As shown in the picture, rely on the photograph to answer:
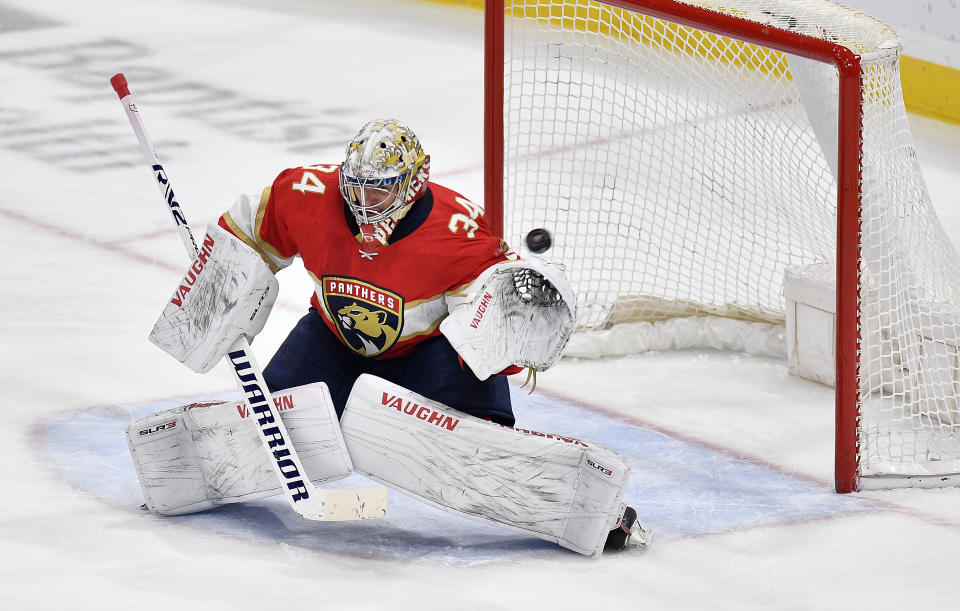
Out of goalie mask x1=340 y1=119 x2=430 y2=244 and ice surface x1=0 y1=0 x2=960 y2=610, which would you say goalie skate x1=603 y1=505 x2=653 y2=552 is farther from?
goalie mask x1=340 y1=119 x2=430 y2=244

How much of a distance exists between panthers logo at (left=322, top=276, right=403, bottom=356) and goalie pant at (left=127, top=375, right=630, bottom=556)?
0.12m

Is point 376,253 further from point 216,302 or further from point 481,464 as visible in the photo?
point 481,464

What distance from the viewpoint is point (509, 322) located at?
348 cm

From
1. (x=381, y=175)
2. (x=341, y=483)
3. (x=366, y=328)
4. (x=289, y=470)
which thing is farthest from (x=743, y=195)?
(x=289, y=470)

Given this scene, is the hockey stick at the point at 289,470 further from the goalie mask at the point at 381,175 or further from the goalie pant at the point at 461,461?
the goalie mask at the point at 381,175

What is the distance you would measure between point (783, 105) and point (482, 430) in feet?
5.72

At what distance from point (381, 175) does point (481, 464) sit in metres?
0.62

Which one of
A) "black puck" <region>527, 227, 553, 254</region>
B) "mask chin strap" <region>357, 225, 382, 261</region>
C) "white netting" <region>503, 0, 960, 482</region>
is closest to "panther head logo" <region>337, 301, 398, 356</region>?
"mask chin strap" <region>357, 225, 382, 261</region>

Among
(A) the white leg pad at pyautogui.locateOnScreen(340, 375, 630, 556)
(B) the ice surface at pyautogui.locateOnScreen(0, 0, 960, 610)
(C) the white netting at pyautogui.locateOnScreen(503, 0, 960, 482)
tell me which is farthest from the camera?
(C) the white netting at pyautogui.locateOnScreen(503, 0, 960, 482)

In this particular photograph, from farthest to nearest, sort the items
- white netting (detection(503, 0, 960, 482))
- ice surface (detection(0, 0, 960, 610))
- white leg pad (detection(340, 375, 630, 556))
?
white netting (detection(503, 0, 960, 482))
white leg pad (detection(340, 375, 630, 556))
ice surface (detection(0, 0, 960, 610))

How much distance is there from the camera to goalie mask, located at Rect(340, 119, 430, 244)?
3473 mm

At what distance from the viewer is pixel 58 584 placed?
11.1 ft

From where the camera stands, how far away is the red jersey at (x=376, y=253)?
3.57 metres

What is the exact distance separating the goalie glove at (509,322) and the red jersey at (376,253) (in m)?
0.10
